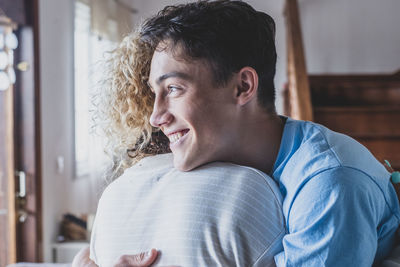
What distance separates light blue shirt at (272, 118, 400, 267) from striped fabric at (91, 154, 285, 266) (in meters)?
0.05

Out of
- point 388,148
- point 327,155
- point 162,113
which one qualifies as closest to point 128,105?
point 162,113

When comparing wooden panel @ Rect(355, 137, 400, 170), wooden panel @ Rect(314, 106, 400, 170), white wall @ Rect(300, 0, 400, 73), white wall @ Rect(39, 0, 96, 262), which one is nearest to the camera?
white wall @ Rect(39, 0, 96, 262)

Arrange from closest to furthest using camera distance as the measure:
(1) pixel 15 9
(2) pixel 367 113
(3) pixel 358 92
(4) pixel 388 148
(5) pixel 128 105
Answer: (5) pixel 128 105, (1) pixel 15 9, (4) pixel 388 148, (2) pixel 367 113, (3) pixel 358 92

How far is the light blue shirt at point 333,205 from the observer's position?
2.83ft

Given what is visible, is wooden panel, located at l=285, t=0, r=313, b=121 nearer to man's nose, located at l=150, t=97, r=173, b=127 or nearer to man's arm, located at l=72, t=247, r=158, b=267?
man's nose, located at l=150, t=97, r=173, b=127

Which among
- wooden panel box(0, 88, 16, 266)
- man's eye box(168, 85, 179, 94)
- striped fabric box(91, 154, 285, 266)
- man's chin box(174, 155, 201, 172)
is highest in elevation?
man's eye box(168, 85, 179, 94)

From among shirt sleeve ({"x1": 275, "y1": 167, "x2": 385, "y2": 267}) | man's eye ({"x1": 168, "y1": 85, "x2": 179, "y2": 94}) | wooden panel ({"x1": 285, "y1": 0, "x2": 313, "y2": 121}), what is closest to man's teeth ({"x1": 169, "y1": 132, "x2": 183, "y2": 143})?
man's eye ({"x1": 168, "y1": 85, "x2": 179, "y2": 94})

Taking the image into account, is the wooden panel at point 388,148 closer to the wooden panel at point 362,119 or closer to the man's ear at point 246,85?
the wooden panel at point 362,119

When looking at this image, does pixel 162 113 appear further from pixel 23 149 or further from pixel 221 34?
pixel 23 149

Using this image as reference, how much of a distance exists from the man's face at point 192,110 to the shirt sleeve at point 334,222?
0.93 ft

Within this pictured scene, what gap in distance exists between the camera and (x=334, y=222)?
0.86 metres

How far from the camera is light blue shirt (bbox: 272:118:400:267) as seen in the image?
0.86 metres

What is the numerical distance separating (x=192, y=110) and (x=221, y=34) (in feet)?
0.63

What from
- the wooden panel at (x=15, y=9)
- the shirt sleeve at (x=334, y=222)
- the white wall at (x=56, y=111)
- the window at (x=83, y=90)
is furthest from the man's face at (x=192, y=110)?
the window at (x=83, y=90)
